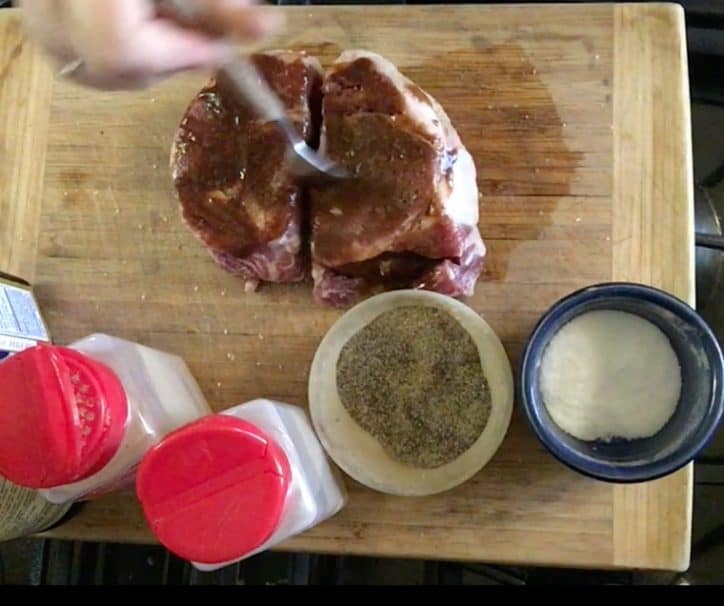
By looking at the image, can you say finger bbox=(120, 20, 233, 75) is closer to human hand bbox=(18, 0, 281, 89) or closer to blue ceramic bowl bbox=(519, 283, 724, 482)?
human hand bbox=(18, 0, 281, 89)

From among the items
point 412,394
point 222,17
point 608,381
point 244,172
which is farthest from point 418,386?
point 222,17

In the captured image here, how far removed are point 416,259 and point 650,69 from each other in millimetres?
364

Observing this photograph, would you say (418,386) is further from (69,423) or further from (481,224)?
(69,423)

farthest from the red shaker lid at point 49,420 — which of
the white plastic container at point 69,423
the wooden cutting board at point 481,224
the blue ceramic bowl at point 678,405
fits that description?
the blue ceramic bowl at point 678,405

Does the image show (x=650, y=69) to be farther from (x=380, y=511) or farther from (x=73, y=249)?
(x=73, y=249)

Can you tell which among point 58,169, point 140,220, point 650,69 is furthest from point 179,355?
point 650,69

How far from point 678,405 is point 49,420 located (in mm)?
643

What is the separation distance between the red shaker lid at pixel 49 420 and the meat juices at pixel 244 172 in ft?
0.88

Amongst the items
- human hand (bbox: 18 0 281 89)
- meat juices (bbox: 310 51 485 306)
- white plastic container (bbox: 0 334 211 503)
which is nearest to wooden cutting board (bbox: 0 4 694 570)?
meat juices (bbox: 310 51 485 306)

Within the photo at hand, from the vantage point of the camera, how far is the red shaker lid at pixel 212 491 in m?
0.86

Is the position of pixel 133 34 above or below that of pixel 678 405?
above

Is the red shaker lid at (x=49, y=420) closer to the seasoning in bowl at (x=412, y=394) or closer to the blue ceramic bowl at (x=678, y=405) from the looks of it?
the seasoning in bowl at (x=412, y=394)

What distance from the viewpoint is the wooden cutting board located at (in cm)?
109

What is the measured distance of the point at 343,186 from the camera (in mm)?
1078
